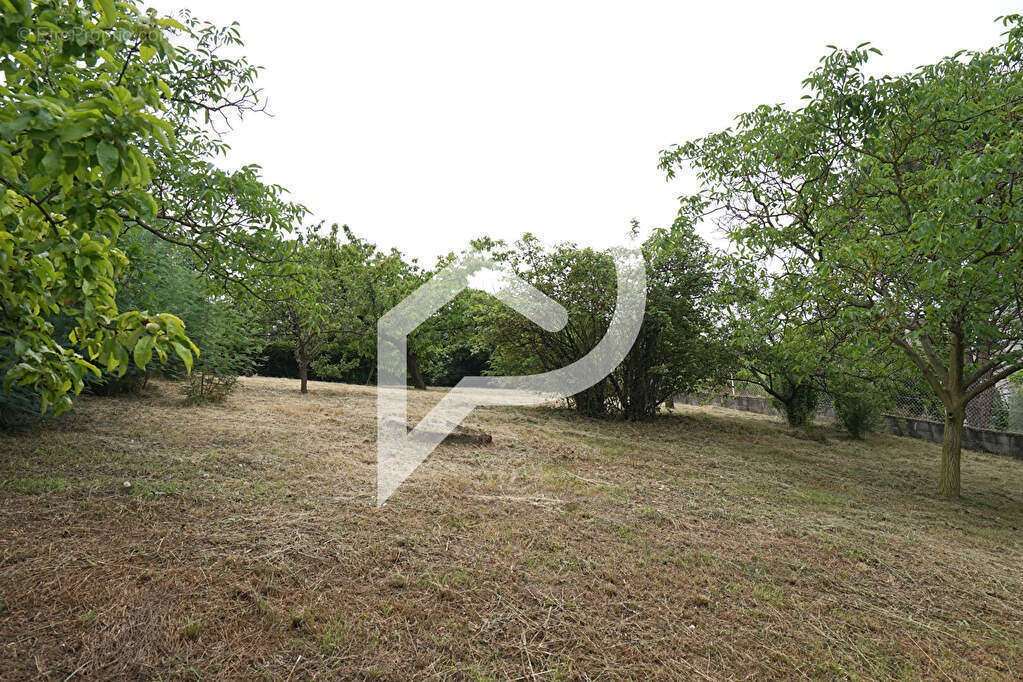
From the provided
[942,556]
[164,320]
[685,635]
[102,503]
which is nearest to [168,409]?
[102,503]

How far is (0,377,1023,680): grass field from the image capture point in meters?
1.99

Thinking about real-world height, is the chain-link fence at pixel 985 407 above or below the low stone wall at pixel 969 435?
above

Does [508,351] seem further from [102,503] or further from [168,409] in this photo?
[102,503]

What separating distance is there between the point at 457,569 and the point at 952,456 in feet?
18.5

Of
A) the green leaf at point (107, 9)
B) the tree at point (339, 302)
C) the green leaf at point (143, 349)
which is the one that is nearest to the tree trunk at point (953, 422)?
the green leaf at point (143, 349)

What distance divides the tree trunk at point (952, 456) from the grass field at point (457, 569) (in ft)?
1.44

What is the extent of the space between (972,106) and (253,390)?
9.62m

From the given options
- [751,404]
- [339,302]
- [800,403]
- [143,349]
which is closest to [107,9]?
[143,349]

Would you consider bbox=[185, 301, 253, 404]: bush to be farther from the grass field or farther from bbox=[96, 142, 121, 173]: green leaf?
bbox=[96, 142, 121, 173]: green leaf

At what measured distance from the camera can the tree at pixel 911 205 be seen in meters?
3.64

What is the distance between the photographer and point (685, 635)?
2211 millimetres

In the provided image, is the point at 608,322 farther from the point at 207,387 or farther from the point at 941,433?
the point at 941,433

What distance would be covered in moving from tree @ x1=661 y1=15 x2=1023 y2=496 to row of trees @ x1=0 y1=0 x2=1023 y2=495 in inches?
0.9

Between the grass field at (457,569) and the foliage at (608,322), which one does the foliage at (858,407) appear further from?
the grass field at (457,569)
